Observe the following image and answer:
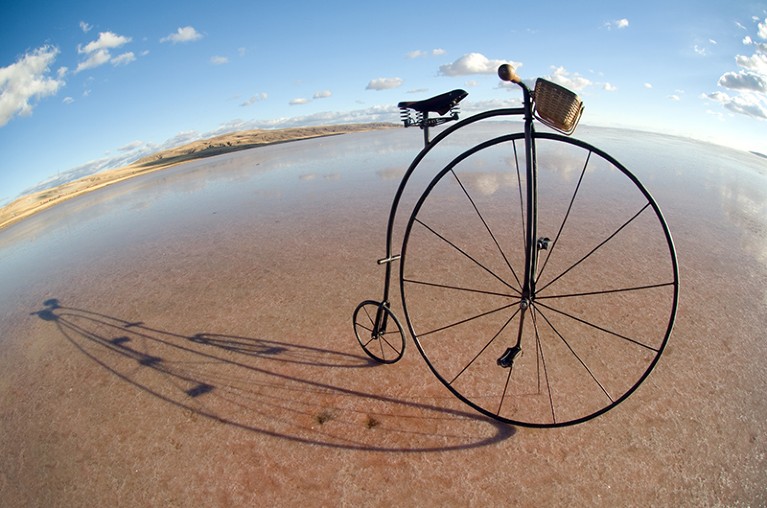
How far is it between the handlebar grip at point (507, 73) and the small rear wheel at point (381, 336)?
2118mm

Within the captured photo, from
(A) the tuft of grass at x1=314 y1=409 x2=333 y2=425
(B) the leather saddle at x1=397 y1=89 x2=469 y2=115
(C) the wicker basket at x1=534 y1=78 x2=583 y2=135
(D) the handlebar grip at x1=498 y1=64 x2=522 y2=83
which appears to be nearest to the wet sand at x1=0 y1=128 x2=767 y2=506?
(A) the tuft of grass at x1=314 y1=409 x2=333 y2=425

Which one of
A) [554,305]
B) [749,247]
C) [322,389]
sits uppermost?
[322,389]

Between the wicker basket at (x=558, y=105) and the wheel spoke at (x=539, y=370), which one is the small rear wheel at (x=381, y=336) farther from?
the wicker basket at (x=558, y=105)

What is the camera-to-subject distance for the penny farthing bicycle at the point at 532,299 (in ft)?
8.98

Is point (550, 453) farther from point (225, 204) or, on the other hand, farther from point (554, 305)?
point (225, 204)

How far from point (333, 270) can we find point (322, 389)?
2732 mm

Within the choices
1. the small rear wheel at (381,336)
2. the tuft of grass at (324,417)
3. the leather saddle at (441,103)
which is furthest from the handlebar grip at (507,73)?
the tuft of grass at (324,417)

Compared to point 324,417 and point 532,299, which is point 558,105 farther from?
point 324,417

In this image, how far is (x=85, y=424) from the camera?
A: 372 centimetres

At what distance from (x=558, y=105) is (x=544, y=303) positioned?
2.93 m

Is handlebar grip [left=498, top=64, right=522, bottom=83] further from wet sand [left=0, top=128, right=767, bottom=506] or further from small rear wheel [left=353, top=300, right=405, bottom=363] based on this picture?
wet sand [left=0, top=128, right=767, bottom=506]

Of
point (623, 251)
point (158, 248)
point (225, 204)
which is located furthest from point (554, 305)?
point (225, 204)

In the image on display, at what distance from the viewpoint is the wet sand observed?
2.72 metres

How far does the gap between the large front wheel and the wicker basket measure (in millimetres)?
124
